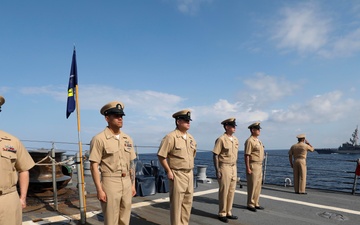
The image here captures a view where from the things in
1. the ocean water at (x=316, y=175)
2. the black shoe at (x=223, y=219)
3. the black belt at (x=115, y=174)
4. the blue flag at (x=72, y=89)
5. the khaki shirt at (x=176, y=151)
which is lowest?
the ocean water at (x=316, y=175)

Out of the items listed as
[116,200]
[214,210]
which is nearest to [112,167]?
[116,200]

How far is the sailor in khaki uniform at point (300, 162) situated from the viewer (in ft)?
28.8

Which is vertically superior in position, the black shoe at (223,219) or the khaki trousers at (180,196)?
the khaki trousers at (180,196)

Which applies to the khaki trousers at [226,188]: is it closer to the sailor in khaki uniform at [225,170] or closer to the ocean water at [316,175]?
the sailor in khaki uniform at [225,170]

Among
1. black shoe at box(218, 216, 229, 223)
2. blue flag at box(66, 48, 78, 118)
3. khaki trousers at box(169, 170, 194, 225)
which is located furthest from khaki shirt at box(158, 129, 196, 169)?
blue flag at box(66, 48, 78, 118)

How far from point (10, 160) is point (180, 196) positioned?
2661 millimetres

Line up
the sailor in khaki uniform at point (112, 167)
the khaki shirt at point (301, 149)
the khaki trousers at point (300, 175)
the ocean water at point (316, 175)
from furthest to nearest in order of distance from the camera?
the ocean water at point (316, 175)
the khaki shirt at point (301, 149)
the khaki trousers at point (300, 175)
the sailor in khaki uniform at point (112, 167)

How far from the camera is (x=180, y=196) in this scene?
184 inches

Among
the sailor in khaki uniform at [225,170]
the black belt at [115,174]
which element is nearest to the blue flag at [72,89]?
the black belt at [115,174]

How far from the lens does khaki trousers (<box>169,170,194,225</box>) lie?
468cm

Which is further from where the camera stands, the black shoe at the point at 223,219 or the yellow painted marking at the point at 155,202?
the black shoe at the point at 223,219

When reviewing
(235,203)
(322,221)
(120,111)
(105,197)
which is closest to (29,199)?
(105,197)

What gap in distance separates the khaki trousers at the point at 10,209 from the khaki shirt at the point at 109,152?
1.01m

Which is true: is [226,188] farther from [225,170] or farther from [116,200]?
[116,200]
